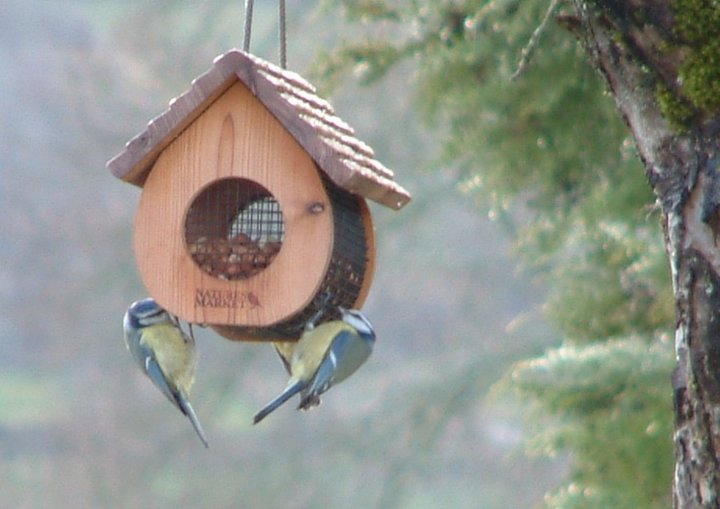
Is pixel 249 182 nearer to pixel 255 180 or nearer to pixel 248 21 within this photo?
→ pixel 255 180

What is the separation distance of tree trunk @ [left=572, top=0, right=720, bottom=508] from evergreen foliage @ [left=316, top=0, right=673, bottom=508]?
5.21 feet

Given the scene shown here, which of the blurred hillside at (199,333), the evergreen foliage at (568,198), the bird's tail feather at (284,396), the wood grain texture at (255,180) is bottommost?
the bird's tail feather at (284,396)

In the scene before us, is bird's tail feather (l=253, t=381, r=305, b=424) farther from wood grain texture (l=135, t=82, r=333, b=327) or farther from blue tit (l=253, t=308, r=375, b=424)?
wood grain texture (l=135, t=82, r=333, b=327)

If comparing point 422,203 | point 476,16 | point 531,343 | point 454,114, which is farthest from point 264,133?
point 422,203

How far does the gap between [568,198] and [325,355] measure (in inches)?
93.1

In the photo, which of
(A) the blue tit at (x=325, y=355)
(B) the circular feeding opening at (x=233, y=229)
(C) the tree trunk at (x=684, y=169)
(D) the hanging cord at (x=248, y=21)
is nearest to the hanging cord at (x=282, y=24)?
(D) the hanging cord at (x=248, y=21)

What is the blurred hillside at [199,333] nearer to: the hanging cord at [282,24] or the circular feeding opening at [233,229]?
the circular feeding opening at [233,229]

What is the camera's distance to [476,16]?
4.51 meters

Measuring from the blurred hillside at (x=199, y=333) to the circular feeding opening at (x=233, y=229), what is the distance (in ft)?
20.1

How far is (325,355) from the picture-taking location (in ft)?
10.2

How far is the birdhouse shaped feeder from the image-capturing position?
304 cm

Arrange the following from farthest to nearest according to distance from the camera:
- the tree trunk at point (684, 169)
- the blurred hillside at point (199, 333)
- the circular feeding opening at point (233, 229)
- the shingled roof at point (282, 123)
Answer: the blurred hillside at point (199, 333), the circular feeding opening at point (233, 229), the shingled roof at point (282, 123), the tree trunk at point (684, 169)

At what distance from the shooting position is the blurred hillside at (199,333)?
10391mm

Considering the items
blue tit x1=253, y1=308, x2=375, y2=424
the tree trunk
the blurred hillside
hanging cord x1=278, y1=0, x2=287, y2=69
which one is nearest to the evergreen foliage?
hanging cord x1=278, y1=0, x2=287, y2=69
